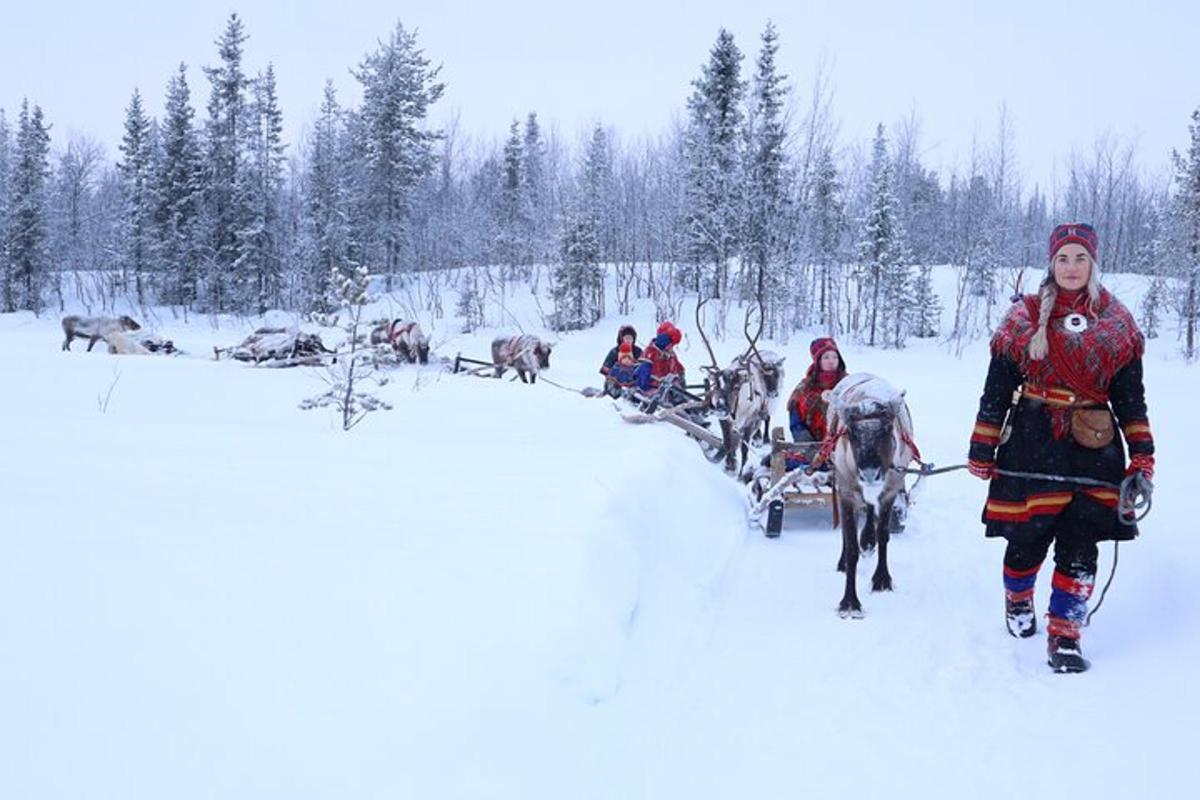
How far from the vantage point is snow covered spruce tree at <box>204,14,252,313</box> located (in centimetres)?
3462

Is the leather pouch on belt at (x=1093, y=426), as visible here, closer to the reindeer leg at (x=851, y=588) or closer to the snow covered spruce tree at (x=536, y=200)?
the reindeer leg at (x=851, y=588)

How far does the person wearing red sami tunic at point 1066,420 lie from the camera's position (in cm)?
372

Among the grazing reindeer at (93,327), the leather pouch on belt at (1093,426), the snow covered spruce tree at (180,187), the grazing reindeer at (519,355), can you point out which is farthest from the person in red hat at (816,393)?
the snow covered spruce tree at (180,187)

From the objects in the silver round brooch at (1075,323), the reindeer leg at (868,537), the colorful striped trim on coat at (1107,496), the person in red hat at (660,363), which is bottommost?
the reindeer leg at (868,537)

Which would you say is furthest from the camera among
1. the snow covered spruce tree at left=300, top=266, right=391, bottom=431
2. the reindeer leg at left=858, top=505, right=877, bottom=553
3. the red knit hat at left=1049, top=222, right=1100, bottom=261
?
the snow covered spruce tree at left=300, top=266, right=391, bottom=431

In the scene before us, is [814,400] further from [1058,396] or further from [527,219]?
[527,219]

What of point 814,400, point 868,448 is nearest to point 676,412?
point 814,400

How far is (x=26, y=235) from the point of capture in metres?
35.8

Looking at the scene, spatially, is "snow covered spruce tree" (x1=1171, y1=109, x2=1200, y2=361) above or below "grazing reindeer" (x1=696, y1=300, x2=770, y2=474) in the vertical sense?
above

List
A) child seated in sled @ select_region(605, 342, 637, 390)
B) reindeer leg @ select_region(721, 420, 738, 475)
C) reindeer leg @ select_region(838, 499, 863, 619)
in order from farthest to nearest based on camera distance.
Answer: child seated in sled @ select_region(605, 342, 637, 390) → reindeer leg @ select_region(721, 420, 738, 475) → reindeer leg @ select_region(838, 499, 863, 619)

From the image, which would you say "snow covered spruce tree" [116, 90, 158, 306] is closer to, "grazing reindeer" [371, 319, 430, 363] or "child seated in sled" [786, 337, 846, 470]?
"grazing reindeer" [371, 319, 430, 363]

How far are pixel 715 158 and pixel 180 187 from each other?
22.1 m

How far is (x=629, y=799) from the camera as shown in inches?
107

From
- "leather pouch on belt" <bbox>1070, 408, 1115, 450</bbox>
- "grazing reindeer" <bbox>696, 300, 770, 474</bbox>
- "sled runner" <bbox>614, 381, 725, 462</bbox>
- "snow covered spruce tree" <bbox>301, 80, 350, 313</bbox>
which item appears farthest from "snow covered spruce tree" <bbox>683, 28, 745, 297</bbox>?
"leather pouch on belt" <bbox>1070, 408, 1115, 450</bbox>
